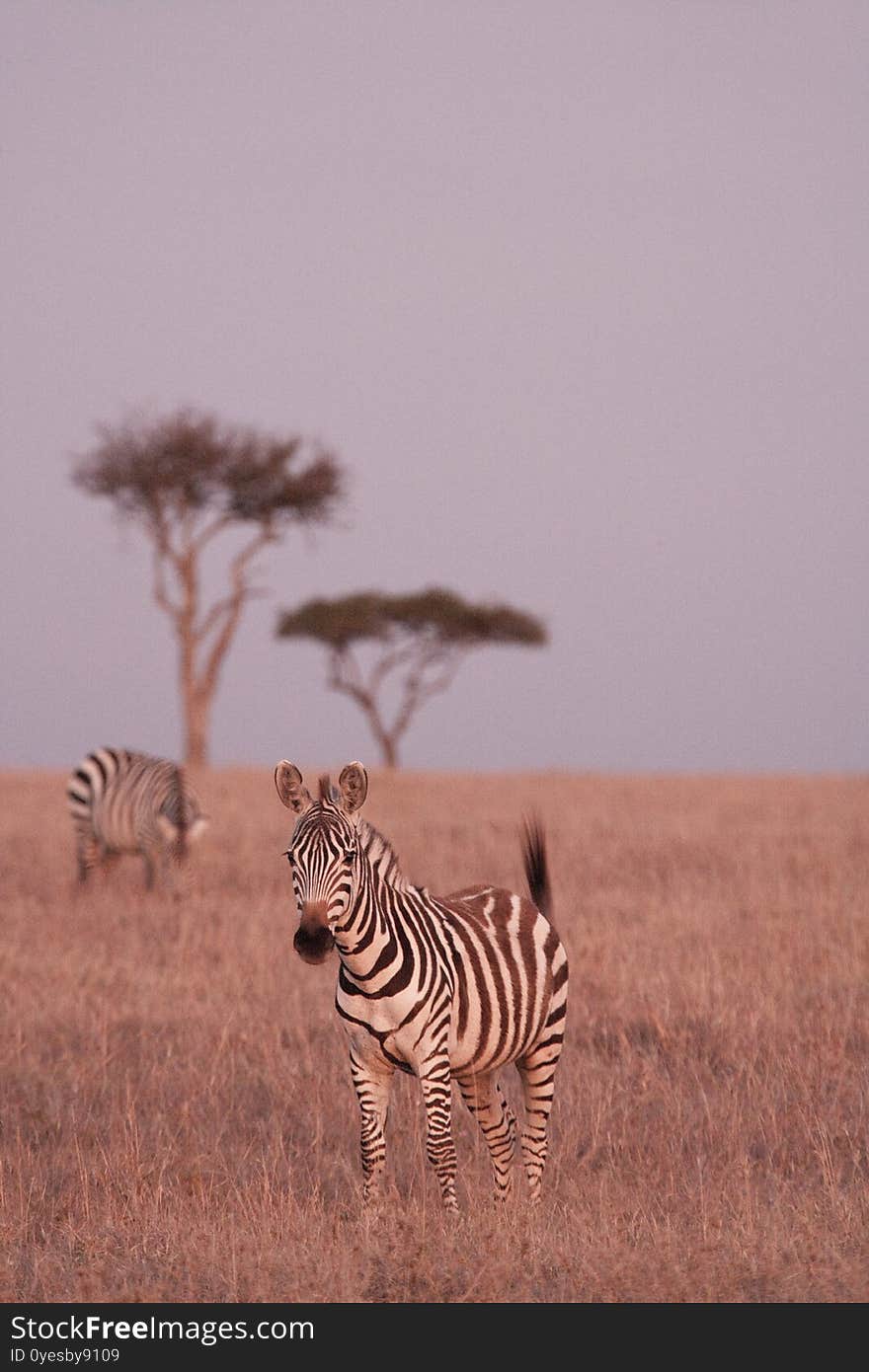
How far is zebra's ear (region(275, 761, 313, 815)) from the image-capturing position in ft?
16.9

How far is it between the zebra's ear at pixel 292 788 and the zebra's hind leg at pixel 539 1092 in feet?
5.32

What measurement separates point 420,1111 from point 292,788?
3.13m

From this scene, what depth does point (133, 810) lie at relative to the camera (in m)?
17.4

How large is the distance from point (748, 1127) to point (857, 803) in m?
18.8

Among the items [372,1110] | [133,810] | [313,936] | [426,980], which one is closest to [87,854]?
[133,810]

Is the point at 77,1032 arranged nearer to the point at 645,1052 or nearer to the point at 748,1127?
the point at 645,1052

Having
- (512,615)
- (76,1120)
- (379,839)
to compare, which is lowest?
(76,1120)

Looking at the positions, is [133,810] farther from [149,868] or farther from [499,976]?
[499,976]

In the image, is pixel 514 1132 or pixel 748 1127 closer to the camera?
pixel 514 1132

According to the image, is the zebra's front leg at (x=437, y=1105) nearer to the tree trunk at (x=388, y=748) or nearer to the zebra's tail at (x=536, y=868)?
the zebra's tail at (x=536, y=868)

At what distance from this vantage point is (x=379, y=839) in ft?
19.6

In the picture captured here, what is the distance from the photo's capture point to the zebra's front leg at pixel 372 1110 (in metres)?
5.43

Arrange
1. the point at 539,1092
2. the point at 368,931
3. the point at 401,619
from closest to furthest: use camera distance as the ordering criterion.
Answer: the point at 368,931, the point at 539,1092, the point at 401,619
